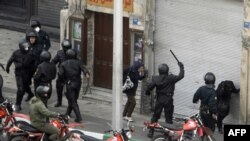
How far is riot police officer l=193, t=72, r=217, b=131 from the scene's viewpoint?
67.9ft

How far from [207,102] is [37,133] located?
3.74 meters

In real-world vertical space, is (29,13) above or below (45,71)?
below

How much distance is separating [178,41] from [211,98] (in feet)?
7.39

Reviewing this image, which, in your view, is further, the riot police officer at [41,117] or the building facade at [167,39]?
the building facade at [167,39]

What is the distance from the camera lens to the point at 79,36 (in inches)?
949

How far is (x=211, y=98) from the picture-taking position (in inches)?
813

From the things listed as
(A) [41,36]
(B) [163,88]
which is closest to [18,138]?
(B) [163,88]

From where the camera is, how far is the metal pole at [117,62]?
65.9ft

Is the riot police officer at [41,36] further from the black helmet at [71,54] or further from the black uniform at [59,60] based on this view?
the black helmet at [71,54]

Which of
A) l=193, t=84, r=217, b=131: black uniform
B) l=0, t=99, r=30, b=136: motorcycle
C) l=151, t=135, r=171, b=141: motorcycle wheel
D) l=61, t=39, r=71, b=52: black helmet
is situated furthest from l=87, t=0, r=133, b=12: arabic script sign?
l=151, t=135, r=171, b=141: motorcycle wheel

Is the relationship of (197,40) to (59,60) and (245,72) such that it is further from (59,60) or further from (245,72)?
(59,60)

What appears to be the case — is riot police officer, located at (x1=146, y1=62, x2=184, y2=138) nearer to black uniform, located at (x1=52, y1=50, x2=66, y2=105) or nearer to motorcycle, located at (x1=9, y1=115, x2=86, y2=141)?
motorcycle, located at (x1=9, y1=115, x2=86, y2=141)

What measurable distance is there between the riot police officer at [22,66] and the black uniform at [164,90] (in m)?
3.23

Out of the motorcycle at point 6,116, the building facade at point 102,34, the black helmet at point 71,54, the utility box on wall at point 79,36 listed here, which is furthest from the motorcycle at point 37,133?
the utility box on wall at point 79,36
